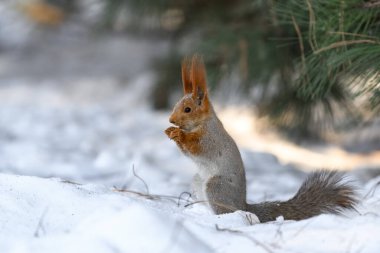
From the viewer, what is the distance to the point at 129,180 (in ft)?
10.7

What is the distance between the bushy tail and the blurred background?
388mm

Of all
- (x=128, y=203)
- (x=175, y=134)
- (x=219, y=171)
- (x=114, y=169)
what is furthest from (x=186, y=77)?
(x=114, y=169)

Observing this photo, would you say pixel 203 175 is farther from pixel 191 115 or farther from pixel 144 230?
pixel 144 230

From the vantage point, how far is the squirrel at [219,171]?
2.18 metres

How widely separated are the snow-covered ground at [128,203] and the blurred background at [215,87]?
29mm

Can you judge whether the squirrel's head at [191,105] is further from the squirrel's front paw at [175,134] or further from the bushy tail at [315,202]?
the bushy tail at [315,202]

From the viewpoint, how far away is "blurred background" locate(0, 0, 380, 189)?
2621 mm

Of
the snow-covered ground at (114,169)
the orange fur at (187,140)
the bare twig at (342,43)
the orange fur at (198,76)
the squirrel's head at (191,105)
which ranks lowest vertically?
the snow-covered ground at (114,169)

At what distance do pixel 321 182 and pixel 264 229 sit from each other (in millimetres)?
426

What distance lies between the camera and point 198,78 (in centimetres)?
220

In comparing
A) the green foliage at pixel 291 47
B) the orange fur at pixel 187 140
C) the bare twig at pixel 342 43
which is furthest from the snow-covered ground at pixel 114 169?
the bare twig at pixel 342 43

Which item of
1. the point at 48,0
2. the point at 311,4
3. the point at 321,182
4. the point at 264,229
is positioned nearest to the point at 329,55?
the point at 311,4

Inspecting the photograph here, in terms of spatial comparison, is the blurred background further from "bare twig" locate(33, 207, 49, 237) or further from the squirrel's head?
"bare twig" locate(33, 207, 49, 237)

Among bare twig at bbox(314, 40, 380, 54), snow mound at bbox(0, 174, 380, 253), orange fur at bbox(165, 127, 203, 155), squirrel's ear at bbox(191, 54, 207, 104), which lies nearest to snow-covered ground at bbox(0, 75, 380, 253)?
snow mound at bbox(0, 174, 380, 253)
